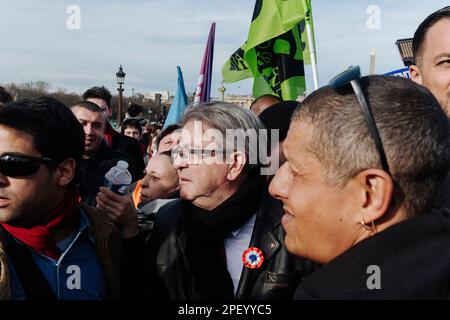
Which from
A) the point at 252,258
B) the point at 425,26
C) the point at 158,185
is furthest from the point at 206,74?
the point at 252,258

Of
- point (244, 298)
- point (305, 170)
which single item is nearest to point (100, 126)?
point (244, 298)

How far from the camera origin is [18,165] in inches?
69.4

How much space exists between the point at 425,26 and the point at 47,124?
1.99 meters

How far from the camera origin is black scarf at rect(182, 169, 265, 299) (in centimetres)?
216

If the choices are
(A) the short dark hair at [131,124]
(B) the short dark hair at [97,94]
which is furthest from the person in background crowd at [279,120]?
(A) the short dark hair at [131,124]

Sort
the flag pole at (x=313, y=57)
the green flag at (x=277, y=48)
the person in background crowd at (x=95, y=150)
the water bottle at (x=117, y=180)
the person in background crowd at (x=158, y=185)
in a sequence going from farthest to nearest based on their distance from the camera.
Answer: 1. the green flag at (x=277, y=48)
2. the flag pole at (x=313, y=57)
3. the person in background crowd at (x=95, y=150)
4. the person in background crowd at (x=158, y=185)
5. the water bottle at (x=117, y=180)

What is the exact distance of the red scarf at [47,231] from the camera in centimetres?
180

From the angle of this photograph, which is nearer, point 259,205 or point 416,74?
point 259,205

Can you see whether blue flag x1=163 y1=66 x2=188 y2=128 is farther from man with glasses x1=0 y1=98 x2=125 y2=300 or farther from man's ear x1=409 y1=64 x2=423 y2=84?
man with glasses x1=0 y1=98 x2=125 y2=300

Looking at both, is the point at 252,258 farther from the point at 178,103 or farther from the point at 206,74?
the point at 178,103

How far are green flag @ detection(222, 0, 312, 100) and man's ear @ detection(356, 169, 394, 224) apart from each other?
443 centimetres

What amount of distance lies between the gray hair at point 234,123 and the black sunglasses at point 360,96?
3.87ft

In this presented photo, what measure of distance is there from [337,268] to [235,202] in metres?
1.16

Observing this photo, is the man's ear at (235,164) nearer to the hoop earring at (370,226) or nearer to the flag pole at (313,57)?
the hoop earring at (370,226)
